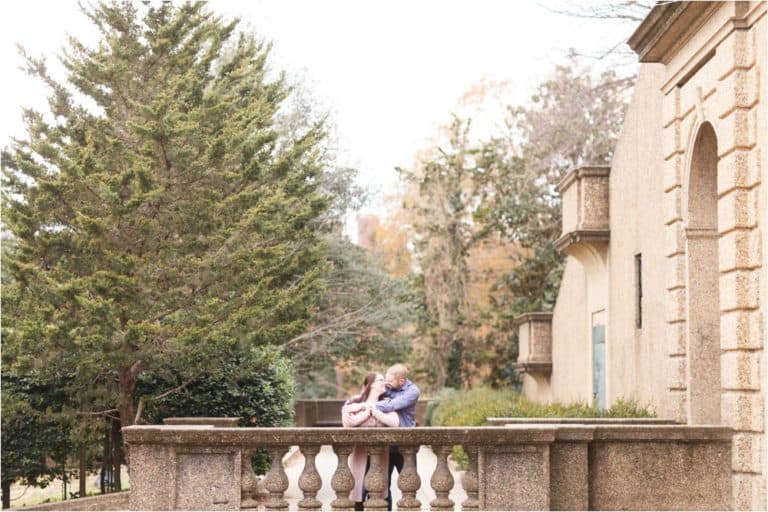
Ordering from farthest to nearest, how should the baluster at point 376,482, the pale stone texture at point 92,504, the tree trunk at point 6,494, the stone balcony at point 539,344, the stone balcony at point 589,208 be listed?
the stone balcony at point 539,344 → the stone balcony at point 589,208 → the tree trunk at point 6,494 → the pale stone texture at point 92,504 → the baluster at point 376,482

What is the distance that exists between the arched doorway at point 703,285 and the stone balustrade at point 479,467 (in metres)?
1.09

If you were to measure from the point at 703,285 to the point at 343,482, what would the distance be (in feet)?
14.7

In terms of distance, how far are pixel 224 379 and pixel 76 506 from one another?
421 cm

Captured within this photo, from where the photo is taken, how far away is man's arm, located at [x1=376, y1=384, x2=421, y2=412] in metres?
10.8

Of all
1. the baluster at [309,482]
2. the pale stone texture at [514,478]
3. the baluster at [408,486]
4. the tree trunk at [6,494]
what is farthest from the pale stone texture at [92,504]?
the pale stone texture at [514,478]

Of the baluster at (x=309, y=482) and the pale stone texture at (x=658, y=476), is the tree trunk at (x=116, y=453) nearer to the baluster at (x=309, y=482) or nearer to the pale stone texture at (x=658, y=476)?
the baluster at (x=309, y=482)

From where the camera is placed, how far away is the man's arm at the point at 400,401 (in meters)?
10.8

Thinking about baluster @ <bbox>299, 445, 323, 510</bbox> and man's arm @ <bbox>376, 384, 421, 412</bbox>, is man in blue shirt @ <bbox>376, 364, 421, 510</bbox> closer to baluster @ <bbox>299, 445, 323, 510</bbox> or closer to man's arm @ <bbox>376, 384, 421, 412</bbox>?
man's arm @ <bbox>376, 384, 421, 412</bbox>

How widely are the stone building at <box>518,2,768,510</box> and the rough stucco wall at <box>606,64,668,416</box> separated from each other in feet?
0.11

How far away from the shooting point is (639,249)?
16.3m

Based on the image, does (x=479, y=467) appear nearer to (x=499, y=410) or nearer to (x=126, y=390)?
(x=499, y=410)

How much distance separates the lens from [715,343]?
11.5 metres

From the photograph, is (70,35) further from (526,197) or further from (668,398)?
(526,197)

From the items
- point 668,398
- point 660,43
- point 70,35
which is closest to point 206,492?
point 668,398
